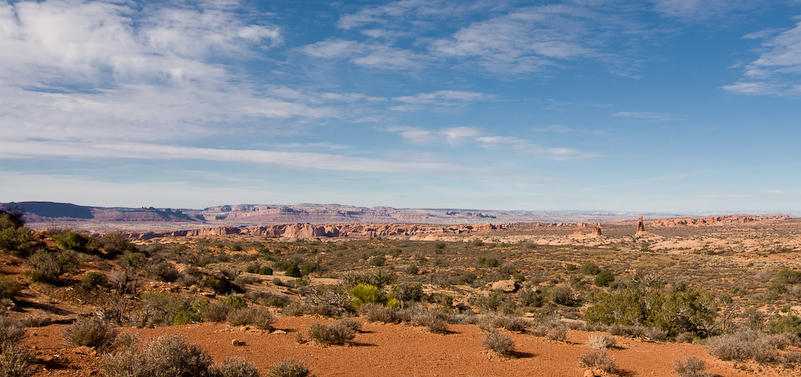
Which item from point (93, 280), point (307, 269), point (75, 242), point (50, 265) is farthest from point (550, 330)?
point (307, 269)

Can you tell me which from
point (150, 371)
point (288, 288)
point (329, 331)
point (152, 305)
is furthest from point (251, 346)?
point (288, 288)

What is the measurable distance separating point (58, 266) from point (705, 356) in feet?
87.1

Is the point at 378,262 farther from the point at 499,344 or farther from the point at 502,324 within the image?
the point at 499,344

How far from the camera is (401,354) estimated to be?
32.3 ft

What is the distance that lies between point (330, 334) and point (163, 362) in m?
5.26

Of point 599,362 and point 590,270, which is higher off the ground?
point 599,362

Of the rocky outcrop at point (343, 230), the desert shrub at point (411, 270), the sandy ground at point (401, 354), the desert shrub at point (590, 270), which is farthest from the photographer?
the rocky outcrop at point (343, 230)

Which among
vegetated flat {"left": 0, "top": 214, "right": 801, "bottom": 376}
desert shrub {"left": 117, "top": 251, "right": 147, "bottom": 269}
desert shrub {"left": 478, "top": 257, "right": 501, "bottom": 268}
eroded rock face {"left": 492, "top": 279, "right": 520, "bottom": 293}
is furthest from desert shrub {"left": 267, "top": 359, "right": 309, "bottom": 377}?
desert shrub {"left": 478, "top": 257, "right": 501, "bottom": 268}

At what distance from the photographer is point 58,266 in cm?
1966

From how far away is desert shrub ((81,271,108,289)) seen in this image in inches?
765

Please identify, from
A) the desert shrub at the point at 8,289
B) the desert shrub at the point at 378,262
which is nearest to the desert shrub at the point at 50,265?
the desert shrub at the point at 8,289

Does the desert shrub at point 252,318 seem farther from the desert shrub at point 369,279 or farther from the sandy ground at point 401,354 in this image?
the desert shrub at point 369,279

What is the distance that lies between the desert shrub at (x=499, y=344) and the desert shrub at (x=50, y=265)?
20655 mm

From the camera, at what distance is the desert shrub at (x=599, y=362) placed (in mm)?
8977
